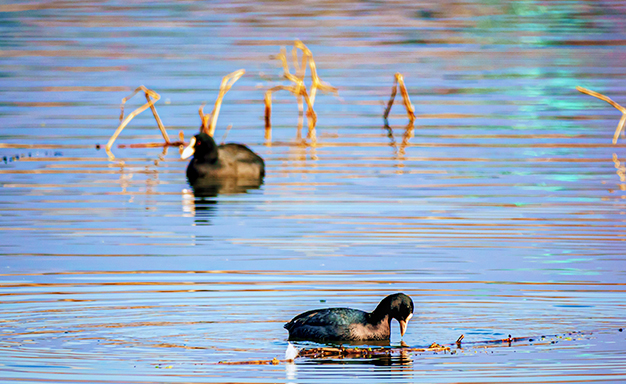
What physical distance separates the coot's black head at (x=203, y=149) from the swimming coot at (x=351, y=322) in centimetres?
1108

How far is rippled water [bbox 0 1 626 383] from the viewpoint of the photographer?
36.6ft

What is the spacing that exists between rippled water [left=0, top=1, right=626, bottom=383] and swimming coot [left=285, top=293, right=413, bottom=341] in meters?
0.22

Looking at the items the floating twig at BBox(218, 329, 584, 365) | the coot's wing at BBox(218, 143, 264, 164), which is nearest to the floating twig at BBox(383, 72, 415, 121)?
the coot's wing at BBox(218, 143, 264, 164)

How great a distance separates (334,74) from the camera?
37.4 metres

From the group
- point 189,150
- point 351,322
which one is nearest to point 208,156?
point 189,150

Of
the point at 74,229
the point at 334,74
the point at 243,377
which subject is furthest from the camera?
the point at 334,74

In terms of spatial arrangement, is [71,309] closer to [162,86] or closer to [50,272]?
A: [50,272]

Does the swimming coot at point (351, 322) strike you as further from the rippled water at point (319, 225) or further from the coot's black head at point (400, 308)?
the rippled water at point (319, 225)

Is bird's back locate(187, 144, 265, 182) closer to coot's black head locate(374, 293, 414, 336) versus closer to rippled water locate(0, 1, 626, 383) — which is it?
rippled water locate(0, 1, 626, 383)

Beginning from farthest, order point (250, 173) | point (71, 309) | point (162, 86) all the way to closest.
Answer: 1. point (162, 86)
2. point (250, 173)
3. point (71, 309)

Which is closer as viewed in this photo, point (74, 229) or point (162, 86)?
point (74, 229)

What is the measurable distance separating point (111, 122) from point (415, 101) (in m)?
7.35

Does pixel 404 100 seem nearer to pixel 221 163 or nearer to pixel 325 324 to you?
pixel 221 163

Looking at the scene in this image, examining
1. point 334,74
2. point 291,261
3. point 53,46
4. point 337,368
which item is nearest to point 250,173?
point 291,261
